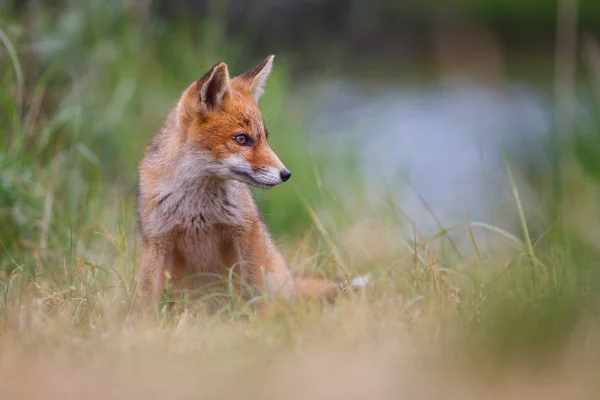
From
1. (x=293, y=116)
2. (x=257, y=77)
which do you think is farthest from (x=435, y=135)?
(x=257, y=77)

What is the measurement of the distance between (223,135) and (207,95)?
223mm

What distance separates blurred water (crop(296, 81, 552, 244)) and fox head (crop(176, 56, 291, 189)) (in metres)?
1.54

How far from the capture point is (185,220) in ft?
14.6

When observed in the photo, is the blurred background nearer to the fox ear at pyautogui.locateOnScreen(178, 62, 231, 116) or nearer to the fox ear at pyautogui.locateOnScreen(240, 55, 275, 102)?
the fox ear at pyautogui.locateOnScreen(240, 55, 275, 102)

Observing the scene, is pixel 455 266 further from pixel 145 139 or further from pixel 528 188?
pixel 145 139

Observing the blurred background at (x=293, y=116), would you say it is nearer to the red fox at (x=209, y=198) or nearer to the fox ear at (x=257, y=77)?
the red fox at (x=209, y=198)

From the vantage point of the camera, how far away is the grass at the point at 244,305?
9.79ft

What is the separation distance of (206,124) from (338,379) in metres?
1.92

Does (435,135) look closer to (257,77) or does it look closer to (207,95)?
(257,77)

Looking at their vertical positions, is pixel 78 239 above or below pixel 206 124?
below

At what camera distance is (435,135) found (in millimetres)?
11820

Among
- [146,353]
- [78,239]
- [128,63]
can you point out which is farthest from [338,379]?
[128,63]

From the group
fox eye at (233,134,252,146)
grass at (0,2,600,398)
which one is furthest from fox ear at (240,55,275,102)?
grass at (0,2,600,398)

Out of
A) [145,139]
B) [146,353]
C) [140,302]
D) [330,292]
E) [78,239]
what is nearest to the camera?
[146,353]
